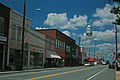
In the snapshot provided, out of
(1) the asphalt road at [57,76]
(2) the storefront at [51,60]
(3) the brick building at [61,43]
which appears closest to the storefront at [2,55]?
(1) the asphalt road at [57,76]

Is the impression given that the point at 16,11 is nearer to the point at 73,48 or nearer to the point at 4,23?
the point at 4,23

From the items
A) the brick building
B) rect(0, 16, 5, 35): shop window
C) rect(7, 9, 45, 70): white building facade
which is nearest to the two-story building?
rect(0, 16, 5, 35): shop window

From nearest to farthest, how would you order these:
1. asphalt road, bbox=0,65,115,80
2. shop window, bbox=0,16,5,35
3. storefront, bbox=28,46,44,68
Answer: asphalt road, bbox=0,65,115,80, shop window, bbox=0,16,5,35, storefront, bbox=28,46,44,68

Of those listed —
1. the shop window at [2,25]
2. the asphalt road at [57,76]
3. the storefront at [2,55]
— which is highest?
the shop window at [2,25]

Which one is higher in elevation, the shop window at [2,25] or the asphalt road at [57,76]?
the shop window at [2,25]

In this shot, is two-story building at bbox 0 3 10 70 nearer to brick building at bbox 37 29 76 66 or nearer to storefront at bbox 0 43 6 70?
storefront at bbox 0 43 6 70

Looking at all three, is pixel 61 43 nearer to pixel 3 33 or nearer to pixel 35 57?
pixel 35 57

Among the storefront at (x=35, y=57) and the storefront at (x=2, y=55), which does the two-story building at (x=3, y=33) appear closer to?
the storefront at (x=2, y=55)

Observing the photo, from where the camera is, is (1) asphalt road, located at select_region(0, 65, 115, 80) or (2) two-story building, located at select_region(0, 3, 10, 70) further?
(2) two-story building, located at select_region(0, 3, 10, 70)

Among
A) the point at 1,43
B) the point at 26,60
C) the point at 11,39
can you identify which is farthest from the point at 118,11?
the point at 26,60

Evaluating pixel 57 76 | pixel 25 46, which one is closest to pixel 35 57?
pixel 25 46

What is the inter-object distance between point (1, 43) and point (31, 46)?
1156cm

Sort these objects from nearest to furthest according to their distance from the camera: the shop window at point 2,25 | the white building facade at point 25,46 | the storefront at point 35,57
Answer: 1. the shop window at point 2,25
2. the white building facade at point 25,46
3. the storefront at point 35,57

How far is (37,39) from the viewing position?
142ft
